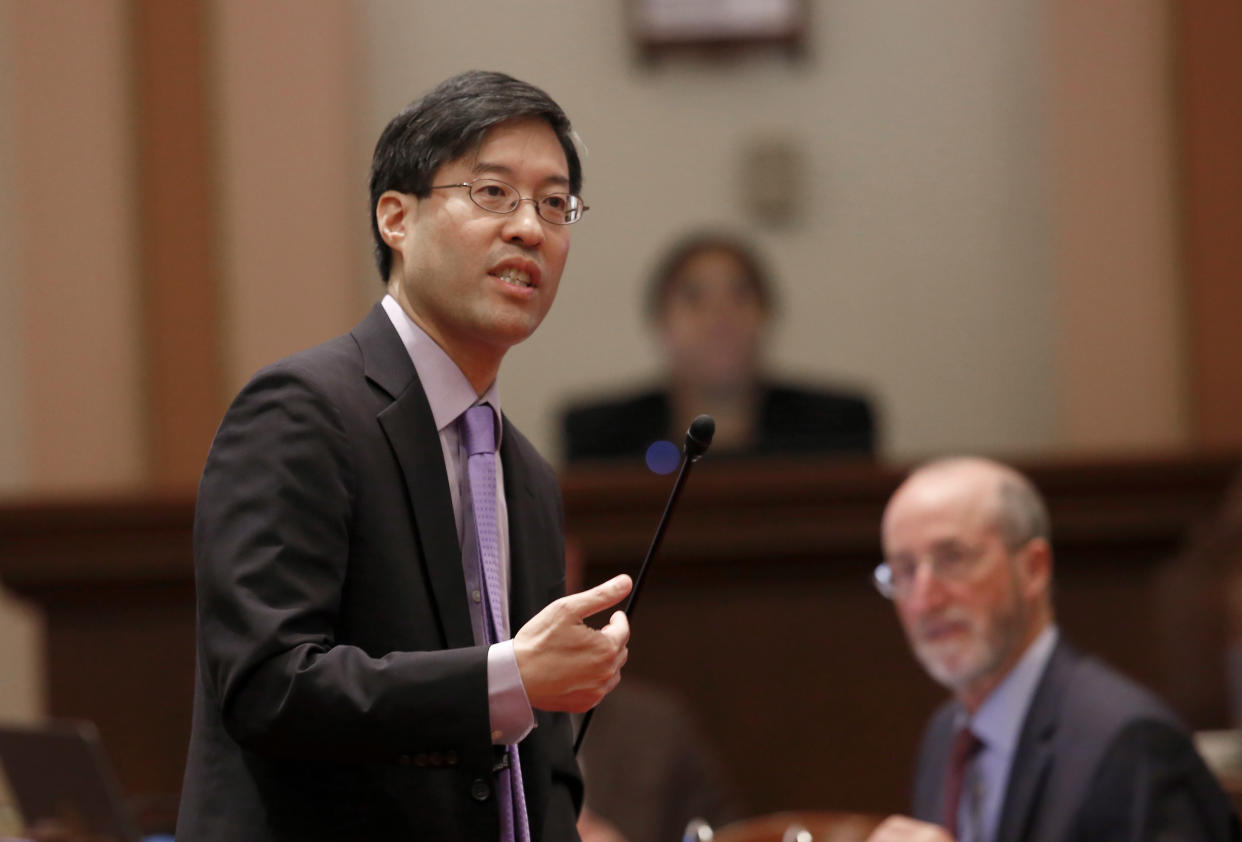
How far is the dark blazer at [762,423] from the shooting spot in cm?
545

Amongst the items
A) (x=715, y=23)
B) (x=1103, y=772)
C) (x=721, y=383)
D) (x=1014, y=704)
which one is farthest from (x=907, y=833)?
(x=715, y=23)

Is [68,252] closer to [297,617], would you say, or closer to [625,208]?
[625,208]

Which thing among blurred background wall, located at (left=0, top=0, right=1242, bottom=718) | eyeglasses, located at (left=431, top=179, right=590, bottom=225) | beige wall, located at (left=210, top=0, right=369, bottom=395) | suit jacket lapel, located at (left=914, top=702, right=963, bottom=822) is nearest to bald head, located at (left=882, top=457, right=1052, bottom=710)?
suit jacket lapel, located at (left=914, top=702, right=963, bottom=822)

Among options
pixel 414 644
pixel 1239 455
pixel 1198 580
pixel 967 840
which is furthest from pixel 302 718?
pixel 1198 580

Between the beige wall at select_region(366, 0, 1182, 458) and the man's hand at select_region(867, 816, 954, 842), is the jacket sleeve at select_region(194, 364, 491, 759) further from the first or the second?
the beige wall at select_region(366, 0, 1182, 458)

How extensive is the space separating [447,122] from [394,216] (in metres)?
0.13

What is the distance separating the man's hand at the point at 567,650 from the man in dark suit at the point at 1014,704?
150 centimetres

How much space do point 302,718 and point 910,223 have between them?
4775mm

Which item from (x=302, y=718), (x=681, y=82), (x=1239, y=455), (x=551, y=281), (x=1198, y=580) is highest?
(x=681, y=82)

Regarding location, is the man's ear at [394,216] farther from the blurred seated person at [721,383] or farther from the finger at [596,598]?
the blurred seated person at [721,383]

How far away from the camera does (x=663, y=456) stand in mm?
5301

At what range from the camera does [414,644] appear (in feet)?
5.30

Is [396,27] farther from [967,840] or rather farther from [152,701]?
[967,840]

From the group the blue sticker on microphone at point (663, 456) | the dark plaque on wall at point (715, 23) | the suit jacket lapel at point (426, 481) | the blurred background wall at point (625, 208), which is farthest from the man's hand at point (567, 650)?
the dark plaque on wall at point (715, 23)
